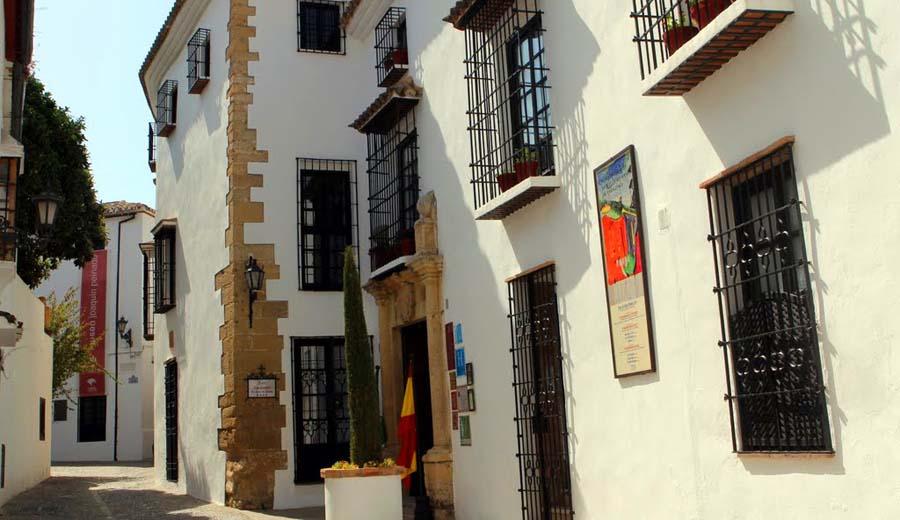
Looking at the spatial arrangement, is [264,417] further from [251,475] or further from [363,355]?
[363,355]

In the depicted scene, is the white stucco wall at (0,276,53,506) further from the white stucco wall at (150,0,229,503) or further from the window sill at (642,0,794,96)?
the window sill at (642,0,794,96)

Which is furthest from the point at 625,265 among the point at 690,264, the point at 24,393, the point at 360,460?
the point at 24,393

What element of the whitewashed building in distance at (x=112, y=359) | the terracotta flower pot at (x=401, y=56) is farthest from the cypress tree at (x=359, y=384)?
the whitewashed building in distance at (x=112, y=359)

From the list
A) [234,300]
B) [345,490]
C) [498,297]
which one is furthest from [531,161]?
[234,300]

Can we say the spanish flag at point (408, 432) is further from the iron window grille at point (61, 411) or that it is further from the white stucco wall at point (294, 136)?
the iron window grille at point (61, 411)

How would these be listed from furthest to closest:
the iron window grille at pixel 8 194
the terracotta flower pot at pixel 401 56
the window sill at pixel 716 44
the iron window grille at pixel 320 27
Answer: the iron window grille at pixel 320 27 → the iron window grille at pixel 8 194 → the terracotta flower pot at pixel 401 56 → the window sill at pixel 716 44

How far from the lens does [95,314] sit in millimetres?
32500

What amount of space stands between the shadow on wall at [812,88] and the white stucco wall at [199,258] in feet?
28.3

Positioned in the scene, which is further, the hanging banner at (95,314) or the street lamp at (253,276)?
the hanging banner at (95,314)

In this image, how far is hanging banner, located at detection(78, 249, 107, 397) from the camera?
3197cm

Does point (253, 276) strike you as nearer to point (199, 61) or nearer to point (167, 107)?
point (199, 61)

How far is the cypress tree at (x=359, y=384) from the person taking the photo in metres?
9.48

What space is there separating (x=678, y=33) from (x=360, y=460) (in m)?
5.18

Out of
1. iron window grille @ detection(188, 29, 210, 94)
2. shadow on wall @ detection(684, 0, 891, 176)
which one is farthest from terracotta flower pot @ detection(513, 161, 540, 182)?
iron window grille @ detection(188, 29, 210, 94)
